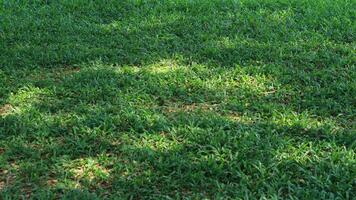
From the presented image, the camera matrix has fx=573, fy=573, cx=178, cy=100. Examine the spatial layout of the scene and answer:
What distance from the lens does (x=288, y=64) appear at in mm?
4957

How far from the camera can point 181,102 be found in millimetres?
4266

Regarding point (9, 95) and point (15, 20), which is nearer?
point (9, 95)

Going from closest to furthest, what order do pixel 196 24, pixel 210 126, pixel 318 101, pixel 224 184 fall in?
pixel 224 184, pixel 210 126, pixel 318 101, pixel 196 24

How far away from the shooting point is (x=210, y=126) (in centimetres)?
381

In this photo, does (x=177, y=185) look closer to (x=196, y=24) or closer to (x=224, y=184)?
(x=224, y=184)

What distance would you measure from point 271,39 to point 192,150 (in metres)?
2.38

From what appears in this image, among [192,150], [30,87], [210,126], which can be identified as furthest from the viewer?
[30,87]

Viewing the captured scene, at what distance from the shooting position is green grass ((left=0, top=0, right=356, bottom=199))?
3.22 metres

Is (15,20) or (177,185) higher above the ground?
(177,185)

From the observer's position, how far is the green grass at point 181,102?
3.22 metres

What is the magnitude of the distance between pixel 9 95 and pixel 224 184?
6.67 ft

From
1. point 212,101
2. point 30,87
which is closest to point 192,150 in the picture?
point 212,101

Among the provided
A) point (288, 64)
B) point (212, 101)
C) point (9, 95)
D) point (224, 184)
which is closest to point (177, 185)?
point (224, 184)

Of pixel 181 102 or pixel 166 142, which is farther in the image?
pixel 181 102
